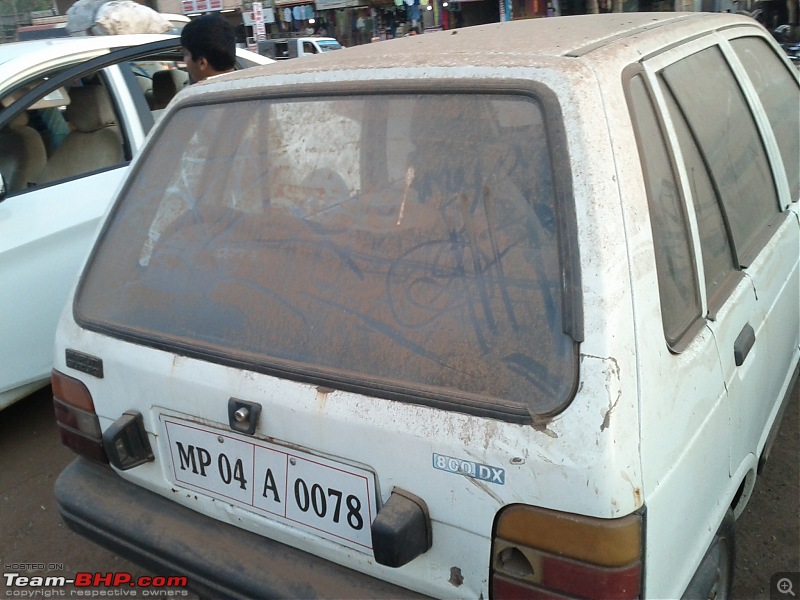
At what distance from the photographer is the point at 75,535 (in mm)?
2721

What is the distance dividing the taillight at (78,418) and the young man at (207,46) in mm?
2150

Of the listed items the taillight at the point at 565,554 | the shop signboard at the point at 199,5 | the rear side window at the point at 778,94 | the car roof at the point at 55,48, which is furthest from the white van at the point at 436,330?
the shop signboard at the point at 199,5

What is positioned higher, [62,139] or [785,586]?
[62,139]

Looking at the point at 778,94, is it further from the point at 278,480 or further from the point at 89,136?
the point at 89,136

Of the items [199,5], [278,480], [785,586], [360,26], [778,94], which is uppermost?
[199,5]

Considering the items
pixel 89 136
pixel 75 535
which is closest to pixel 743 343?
pixel 75 535

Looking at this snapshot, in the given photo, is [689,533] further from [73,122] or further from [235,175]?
[73,122]

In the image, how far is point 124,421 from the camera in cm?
177

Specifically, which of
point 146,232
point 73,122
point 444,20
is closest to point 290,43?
point 444,20

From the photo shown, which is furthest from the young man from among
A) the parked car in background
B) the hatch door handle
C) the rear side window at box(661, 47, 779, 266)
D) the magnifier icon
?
the parked car in background

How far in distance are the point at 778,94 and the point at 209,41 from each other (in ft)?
8.77

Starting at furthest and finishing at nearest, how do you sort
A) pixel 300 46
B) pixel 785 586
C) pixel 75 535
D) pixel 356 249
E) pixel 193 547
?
pixel 300 46
pixel 75 535
pixel 785 586
pixel 193 547
pixel 356 249

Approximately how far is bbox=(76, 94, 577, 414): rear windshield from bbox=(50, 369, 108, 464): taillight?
0.19 m

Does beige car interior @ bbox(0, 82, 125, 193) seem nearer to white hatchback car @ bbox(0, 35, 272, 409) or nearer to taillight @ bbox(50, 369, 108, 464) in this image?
white hatchback car @ bbox(0, 35, 272, 409)
